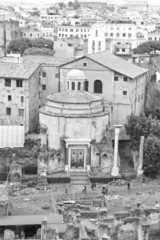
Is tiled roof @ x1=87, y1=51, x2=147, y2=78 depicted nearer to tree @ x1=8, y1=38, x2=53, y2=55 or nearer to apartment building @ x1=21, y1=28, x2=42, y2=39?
tree @ x1=8, y1=38, x2=53, y2=55

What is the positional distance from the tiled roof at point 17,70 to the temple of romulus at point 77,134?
7.20 meters

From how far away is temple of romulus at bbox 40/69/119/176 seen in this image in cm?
4991

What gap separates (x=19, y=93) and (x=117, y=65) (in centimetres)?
1221

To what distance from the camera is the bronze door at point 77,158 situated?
50.4 m

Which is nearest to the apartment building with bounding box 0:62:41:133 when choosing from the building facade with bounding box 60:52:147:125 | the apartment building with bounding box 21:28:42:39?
the building facade with bounding box 60:52:147:125

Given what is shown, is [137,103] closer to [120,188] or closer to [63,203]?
[120,188]

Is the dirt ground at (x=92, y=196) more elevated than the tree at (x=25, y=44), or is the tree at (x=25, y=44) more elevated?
the tree at (x=25, y=44)

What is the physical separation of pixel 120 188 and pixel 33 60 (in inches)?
983

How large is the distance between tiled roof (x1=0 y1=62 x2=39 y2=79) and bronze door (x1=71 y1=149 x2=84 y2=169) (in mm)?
11457

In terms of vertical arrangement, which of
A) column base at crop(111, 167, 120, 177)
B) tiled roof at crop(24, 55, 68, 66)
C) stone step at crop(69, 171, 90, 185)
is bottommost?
stone step at crop(69, 171, 90, 185)

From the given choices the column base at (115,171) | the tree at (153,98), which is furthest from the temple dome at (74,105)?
the tree at (153,98)

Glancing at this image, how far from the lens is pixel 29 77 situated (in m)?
56.6

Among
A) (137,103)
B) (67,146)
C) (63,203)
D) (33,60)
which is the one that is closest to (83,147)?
(67,146)

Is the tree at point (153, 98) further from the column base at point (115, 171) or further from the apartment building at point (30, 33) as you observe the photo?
the apartment building at point (30, 33)
